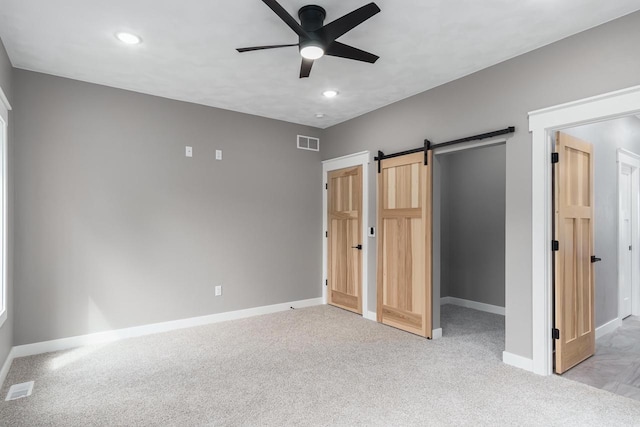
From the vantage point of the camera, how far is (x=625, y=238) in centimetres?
468

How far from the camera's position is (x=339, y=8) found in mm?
2518

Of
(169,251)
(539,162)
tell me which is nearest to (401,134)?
(539,162)

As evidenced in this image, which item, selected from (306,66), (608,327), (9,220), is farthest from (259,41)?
(608,327)

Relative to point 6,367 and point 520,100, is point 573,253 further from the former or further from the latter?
point 6,367

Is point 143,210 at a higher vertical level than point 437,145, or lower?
lower

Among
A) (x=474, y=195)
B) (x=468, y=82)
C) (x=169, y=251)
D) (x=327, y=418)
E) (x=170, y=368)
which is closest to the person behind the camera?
(x=327, y=418)

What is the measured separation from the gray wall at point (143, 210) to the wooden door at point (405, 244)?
139 cm

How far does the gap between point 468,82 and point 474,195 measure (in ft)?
7.61

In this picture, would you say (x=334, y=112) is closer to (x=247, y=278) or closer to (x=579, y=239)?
(x=247, y=278)

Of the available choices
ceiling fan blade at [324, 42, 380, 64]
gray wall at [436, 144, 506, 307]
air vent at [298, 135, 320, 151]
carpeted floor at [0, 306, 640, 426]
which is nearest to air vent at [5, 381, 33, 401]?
carpeted floor at [0, 306, 640, 426]

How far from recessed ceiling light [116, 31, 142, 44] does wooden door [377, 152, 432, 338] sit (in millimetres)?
2917

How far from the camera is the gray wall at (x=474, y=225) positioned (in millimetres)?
5230

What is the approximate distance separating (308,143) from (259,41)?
2.64 meters

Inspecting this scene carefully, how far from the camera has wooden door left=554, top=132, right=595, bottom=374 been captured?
308 cm
